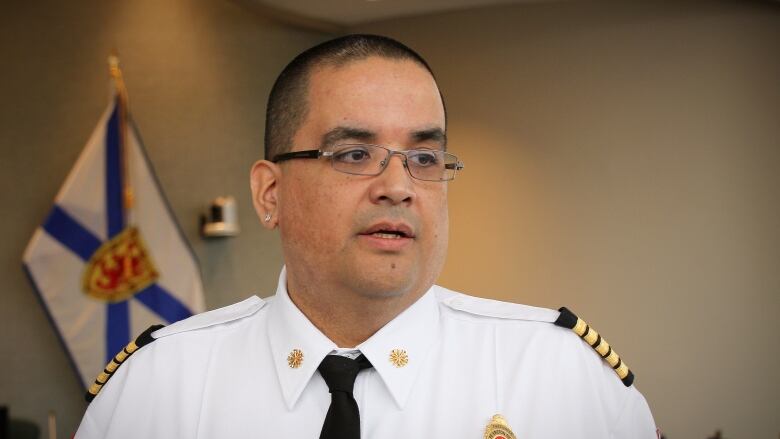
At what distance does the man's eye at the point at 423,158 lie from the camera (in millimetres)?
1186

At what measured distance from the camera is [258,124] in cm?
436

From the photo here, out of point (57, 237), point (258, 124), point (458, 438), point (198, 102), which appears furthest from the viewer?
point (258, 124)

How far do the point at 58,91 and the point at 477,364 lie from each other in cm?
295

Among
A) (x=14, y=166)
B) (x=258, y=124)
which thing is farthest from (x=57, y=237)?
(x=258, y=124)

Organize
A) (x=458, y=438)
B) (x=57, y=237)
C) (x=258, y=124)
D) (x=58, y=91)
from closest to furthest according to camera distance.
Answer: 1. (x=458, y=438)
2. (x=57, y=237)
3. (x=58, y=91)
4. (x=258, y=124)

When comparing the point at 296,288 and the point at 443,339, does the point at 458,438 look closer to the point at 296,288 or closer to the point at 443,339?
the point at 443,339

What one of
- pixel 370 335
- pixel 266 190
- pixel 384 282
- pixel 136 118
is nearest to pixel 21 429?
pixel 136 118

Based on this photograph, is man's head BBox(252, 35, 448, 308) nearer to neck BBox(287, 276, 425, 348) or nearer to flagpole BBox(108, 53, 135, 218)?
neck BBox(287, 276, 425, 348)

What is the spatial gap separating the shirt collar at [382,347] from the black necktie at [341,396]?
0.02m

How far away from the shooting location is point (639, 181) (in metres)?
4.25

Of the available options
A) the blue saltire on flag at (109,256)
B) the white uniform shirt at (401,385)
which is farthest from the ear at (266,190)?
the blue saltire on flag at (109,256)

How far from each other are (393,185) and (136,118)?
9.89ft

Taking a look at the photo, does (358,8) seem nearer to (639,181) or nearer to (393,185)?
(639,181)

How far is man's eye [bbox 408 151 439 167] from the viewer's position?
1186 millimetres
